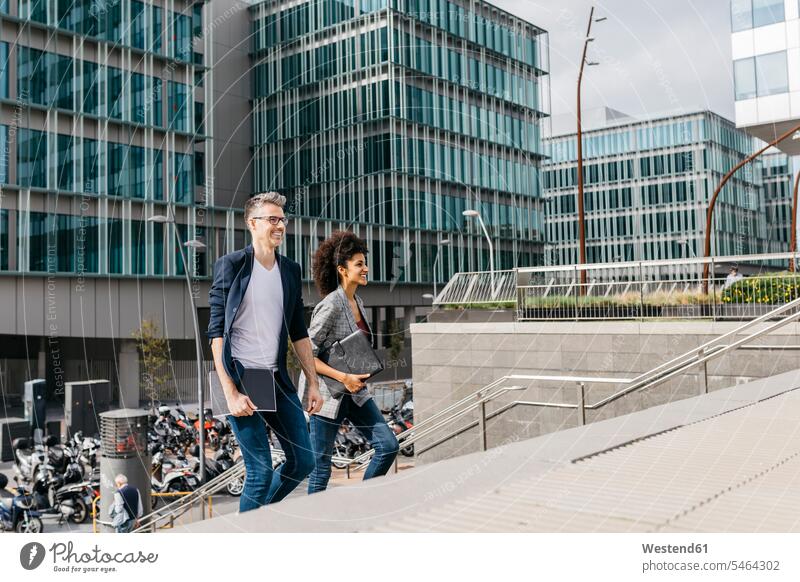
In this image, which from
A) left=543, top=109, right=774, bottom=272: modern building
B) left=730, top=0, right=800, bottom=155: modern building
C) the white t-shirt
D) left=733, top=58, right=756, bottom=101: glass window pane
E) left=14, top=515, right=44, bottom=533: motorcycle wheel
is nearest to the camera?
the white t-shirt

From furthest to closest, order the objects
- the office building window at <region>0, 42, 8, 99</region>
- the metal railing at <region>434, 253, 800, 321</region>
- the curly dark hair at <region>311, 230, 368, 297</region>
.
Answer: the metal railing at <region>434, 253, 800, 321</region>, the office building window at <region>0, 42, 8, 99</region>, the curly dark hair at <region>311, 230, 368, 297</region>

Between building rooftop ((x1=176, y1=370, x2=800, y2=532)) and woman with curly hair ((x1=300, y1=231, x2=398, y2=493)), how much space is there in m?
0.40

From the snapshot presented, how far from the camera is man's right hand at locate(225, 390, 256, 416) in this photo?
2.63 meters

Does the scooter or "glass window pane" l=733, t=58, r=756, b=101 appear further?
"glass window pane" l=733, t=58, r=756, b=101

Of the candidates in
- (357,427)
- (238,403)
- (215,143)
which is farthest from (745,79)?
(238,403)

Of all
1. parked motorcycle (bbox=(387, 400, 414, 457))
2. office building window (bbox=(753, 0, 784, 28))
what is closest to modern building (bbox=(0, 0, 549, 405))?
parked motorcycle (bbox=(387, 400, 414, 457))

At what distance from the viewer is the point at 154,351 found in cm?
438

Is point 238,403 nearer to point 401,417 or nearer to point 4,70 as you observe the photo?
point 4,70

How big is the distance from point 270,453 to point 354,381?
51 centimetres

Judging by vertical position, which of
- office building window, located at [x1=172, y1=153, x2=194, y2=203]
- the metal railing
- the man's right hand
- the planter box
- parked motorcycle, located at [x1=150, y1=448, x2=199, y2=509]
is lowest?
parked motorcycle, located at [x1=150, y1=448, x2=199, y2=509]

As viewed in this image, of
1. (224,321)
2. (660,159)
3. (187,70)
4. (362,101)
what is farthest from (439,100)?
(224,321)

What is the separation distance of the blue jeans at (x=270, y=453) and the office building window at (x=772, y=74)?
16.6 meters

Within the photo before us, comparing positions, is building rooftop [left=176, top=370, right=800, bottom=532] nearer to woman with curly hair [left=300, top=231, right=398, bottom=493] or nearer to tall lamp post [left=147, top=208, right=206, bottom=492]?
woman with curly hair [left=300, top=231, right=398, bottom=493]
